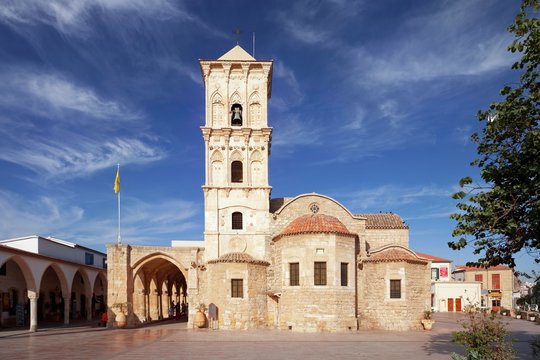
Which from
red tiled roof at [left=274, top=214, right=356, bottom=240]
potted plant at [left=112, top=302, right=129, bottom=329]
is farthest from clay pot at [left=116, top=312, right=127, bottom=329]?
red tiled roof at [left=274, top=214, right=356, bottom=240]

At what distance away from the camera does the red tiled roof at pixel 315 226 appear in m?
28.0

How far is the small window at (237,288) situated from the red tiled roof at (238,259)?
1241mm

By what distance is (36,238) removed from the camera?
36062 millimetres

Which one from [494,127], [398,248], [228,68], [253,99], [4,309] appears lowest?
[4,309]

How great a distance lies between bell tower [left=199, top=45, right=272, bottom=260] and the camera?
3141 cm

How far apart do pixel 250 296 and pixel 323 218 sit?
21.9 feet

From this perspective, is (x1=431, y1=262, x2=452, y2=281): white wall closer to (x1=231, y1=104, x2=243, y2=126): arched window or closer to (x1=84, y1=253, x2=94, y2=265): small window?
(x1=231, y1=104, x2=243, y2=126): arched window

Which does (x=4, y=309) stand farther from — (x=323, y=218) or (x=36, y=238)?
(x=323, y=218)

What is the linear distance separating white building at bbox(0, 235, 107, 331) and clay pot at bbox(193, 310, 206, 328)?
9.91m

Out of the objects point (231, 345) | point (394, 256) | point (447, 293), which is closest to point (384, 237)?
point (394, 256)

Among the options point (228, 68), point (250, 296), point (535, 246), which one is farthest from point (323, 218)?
point (535, 246)

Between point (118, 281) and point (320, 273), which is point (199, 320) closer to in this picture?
point (118, 281)

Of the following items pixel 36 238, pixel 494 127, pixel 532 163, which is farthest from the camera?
pixel 36 238

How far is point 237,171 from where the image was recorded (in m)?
33.0
